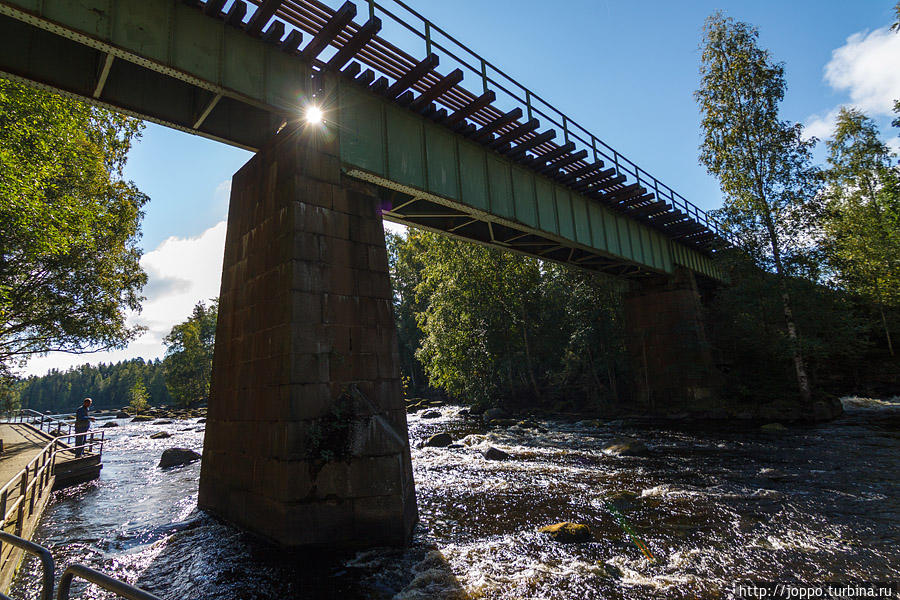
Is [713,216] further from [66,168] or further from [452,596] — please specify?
[66,168]

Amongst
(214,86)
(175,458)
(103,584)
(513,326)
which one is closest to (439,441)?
(175,458)

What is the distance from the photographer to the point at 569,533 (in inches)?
288

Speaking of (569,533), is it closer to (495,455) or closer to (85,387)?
(495,455)

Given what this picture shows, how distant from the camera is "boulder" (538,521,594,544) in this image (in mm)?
7227

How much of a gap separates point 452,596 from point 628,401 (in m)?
27.0

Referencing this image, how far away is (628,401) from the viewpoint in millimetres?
29297

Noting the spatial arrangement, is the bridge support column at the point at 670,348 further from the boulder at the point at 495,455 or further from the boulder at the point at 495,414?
the boulder at the point at 495,455

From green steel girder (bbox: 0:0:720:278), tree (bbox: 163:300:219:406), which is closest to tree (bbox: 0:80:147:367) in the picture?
green steel girder (bbox: 0:0:720:278)

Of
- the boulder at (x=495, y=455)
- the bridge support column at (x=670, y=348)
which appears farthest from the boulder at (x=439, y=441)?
the bridge support column at (x=670, y=348)

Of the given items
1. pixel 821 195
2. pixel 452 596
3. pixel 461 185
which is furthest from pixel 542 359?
pixel 452 596

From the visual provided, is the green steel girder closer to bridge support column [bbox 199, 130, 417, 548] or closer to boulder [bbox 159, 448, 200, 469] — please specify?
bridge support column [bbox 199, 130, 417, 548]

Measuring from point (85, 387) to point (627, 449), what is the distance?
214763 millimetres

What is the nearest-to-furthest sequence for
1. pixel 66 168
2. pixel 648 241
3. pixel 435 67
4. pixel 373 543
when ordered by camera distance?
pixel 373 543 → pixel 435 67 → pixel 66 168 → pixel 648 241

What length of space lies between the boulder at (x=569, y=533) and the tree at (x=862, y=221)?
2849 cm
